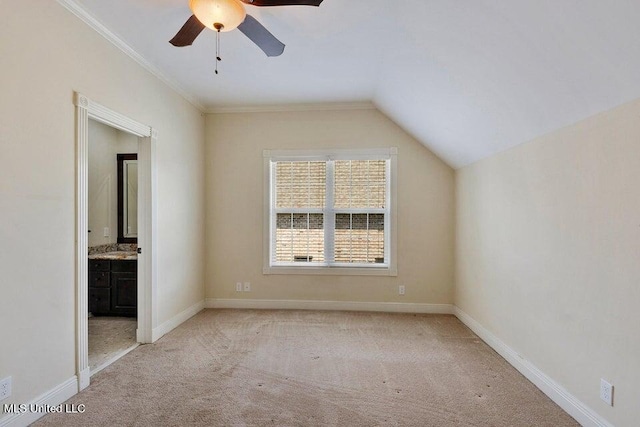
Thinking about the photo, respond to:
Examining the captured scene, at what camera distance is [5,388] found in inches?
70.6

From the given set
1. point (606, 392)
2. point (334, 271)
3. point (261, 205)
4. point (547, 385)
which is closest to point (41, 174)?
point (261, 205)

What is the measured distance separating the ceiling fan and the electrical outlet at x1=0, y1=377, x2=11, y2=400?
2.36 m

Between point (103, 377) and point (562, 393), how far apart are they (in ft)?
11.3

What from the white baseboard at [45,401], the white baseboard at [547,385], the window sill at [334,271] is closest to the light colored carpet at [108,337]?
the white baseboard at [45,401]

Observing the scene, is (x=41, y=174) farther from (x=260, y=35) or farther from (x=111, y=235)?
(x=111, y=235)

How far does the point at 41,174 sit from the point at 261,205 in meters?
2.54

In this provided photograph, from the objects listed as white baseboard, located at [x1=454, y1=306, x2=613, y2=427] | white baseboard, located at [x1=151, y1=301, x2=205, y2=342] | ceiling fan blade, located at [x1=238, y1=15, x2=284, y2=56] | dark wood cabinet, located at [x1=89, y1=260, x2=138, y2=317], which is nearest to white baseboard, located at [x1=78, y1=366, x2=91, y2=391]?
white baseboard, located at [x1=151, y1=301, x2=205, y2=342]

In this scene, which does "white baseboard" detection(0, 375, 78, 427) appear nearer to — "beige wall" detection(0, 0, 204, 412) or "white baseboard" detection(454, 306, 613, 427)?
"beige wall" detection(0, 0, 204, 412)

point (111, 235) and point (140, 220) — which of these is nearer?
point (140, 220)

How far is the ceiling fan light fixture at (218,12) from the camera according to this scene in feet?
5.95

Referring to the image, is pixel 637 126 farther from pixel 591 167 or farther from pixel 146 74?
pixel 146 74

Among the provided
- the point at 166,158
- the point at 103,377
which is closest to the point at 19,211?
the point at 103,377

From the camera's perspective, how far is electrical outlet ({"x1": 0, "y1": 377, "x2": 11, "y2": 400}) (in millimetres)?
1771

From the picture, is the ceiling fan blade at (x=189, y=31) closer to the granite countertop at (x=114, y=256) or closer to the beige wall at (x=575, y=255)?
the beige wall at (x=575, y=255)
